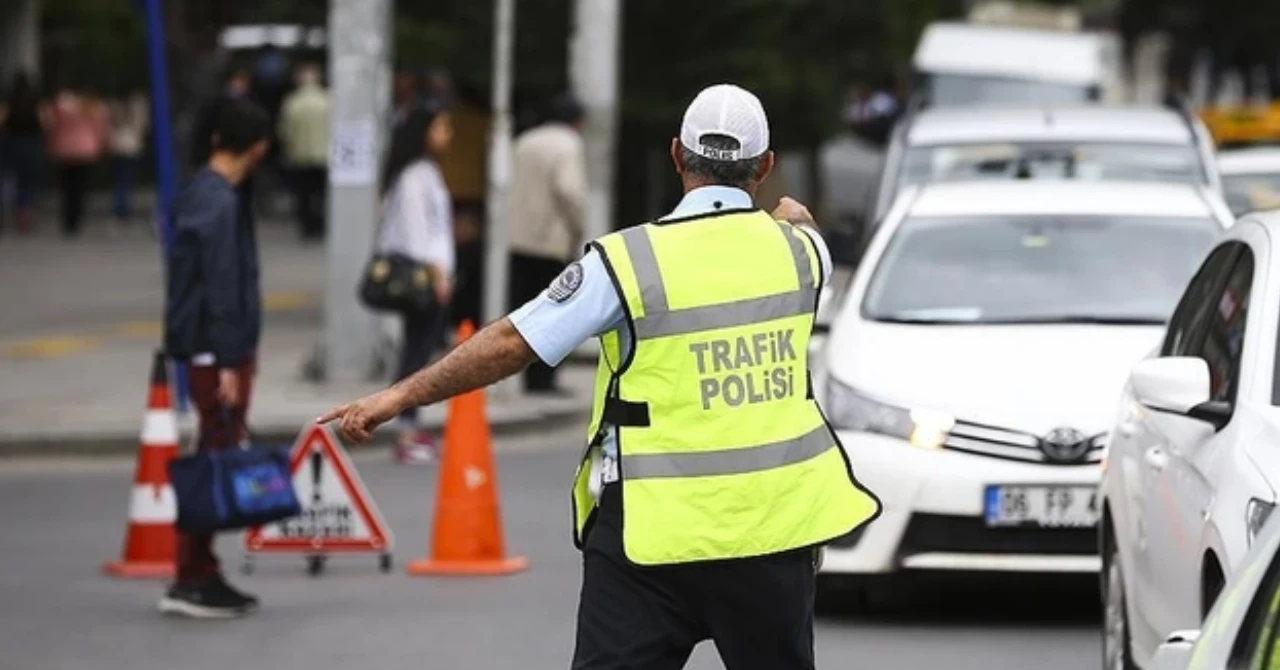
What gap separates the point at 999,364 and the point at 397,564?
3017 millimetres

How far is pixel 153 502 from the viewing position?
1240 cm

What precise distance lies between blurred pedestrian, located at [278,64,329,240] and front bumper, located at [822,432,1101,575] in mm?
25600

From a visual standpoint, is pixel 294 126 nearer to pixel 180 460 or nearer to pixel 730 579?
pixel 180 460

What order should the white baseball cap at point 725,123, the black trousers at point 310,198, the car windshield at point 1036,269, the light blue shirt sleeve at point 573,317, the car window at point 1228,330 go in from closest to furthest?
the light blue shirt sleeve at point 573,317 < the white baseball cap at point 725,123 < the car window at point 1228,330 < the car windshield at point 1036,269 < the black trousers at point 310,198

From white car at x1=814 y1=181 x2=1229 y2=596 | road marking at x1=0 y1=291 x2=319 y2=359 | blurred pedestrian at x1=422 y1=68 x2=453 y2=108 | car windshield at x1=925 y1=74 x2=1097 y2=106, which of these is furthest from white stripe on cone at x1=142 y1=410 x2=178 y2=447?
car windshield at x1=925 y1=74 x2=1097 y2=106

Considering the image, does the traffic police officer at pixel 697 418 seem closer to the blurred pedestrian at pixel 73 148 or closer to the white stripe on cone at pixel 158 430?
the white stripe on cone at pixel 158 430

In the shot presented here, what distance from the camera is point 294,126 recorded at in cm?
3653

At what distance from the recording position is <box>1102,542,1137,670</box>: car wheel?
8.74 metres

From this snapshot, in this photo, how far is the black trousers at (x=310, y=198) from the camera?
37.1 meters

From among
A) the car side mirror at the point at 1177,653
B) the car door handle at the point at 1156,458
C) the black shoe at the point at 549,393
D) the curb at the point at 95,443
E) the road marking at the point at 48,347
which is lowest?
the road marking at the point at 48,347

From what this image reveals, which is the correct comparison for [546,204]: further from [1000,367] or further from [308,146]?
[308,146]

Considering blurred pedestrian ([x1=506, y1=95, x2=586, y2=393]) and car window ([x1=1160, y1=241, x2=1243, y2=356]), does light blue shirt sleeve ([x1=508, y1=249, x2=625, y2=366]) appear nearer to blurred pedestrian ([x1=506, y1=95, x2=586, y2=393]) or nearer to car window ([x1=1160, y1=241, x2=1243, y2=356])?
car window ([x1=1160, y1=241, x2=1243, y2=356])

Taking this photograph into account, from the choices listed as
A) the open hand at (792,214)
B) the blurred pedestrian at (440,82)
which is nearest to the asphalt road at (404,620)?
the open hand at (792,214)

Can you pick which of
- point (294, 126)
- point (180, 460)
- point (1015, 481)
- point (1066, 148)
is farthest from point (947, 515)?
point (294, 126)
